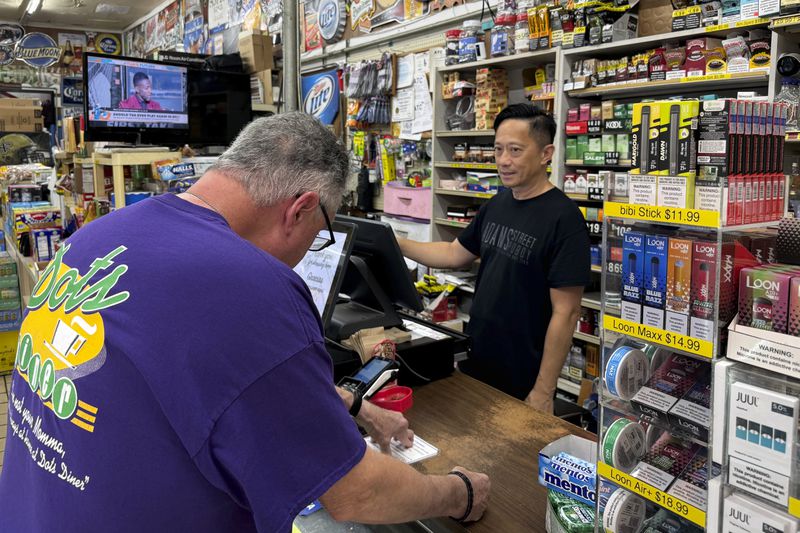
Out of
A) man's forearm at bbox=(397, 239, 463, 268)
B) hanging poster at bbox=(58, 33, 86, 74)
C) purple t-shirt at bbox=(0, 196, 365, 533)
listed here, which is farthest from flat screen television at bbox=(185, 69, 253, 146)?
hanging poster at bbox=(58, 33, 86, 74)

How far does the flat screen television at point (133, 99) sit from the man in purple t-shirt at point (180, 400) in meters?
2.98

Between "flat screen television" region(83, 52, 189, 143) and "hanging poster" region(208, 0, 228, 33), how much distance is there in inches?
204

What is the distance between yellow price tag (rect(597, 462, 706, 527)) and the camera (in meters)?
1.14

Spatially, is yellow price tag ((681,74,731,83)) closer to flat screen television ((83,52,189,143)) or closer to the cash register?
the cash register

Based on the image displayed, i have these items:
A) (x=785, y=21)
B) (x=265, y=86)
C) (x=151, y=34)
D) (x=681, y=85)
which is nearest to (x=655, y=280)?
(x=785, y=21)

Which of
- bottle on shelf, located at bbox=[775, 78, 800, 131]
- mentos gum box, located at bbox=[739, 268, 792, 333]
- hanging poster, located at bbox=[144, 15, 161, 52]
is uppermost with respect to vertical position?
hanging poster, located at bbox=[144, 15, 161, 52]

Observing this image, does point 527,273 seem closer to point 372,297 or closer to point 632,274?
point 372,297

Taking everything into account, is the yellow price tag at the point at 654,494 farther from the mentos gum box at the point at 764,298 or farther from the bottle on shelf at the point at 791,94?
the bottle on shelf at the point at 791,94

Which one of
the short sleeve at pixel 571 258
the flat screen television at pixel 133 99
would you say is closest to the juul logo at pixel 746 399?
the short sleeve at pixel 571 258

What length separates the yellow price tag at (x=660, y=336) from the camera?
112 cm

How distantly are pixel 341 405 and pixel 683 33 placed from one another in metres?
3.09

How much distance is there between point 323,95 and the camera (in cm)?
654

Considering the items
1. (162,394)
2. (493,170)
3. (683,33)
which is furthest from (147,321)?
(493,170)

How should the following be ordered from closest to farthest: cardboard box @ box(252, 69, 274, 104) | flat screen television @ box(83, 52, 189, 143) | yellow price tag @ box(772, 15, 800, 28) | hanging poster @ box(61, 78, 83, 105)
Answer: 1. yellow price tag @ box(772, 15, 800, 28)
2. flat screen television @ box(83, 52, 189, 143)
3. cardboard box @ box(252, 69, 274, 104)
4. hanging poster @ box(61, 78, 83, 105)
